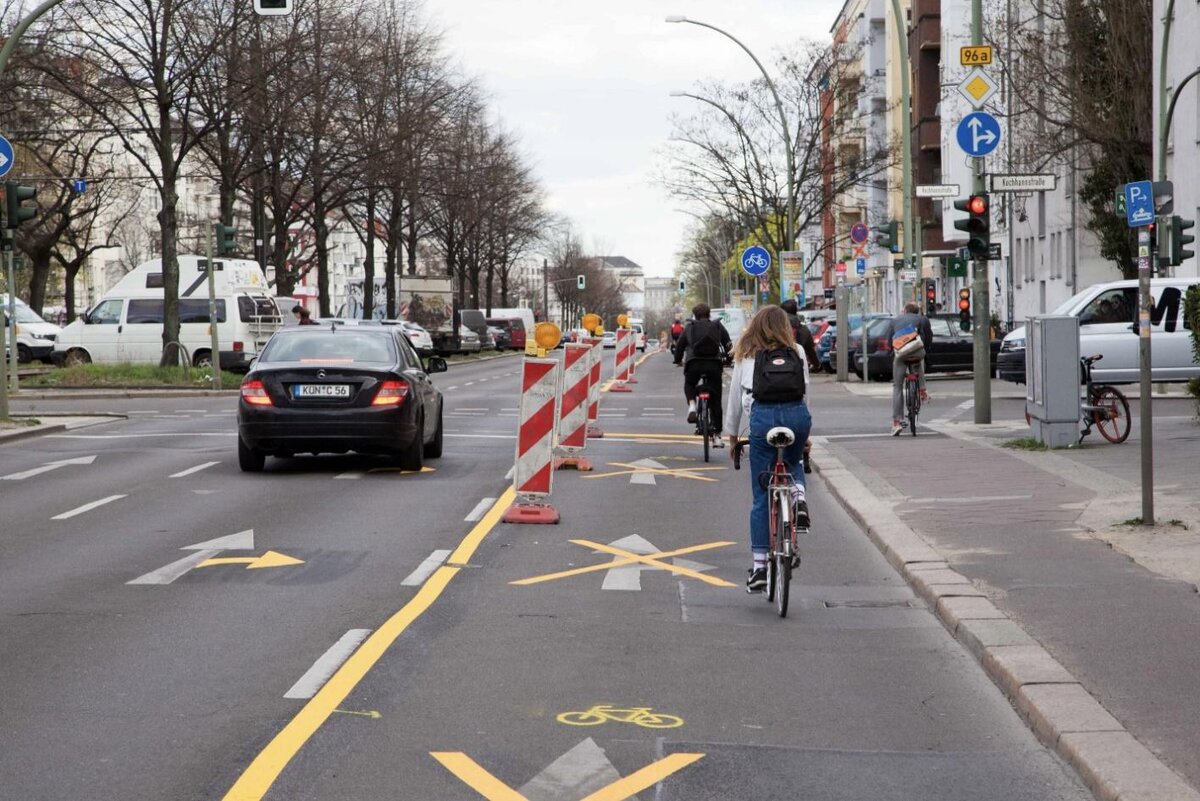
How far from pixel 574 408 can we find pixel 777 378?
8.52 m

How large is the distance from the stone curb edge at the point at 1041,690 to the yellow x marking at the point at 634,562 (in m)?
1.19

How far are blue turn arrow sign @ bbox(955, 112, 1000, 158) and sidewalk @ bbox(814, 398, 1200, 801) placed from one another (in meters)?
4.54

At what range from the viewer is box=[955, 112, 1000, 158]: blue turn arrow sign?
21.7 metres

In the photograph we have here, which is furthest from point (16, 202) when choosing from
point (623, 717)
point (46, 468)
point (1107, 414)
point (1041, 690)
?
point (1041, 690)

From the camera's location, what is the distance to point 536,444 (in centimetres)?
1348

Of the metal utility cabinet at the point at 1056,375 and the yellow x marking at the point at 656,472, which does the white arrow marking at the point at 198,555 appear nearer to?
the yellow x marking at the point at 656,472

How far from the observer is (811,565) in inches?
452

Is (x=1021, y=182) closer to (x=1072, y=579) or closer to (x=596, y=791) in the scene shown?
(x=1072, y=579)

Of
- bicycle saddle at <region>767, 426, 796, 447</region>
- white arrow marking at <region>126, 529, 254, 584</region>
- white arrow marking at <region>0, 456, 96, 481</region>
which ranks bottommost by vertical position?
white arrow marking at <region>126, 529, 254, 584</region>

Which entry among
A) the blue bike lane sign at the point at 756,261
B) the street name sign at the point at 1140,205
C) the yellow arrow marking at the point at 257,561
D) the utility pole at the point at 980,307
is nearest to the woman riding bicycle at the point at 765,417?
the yellow arrow marking at the point at 257,561

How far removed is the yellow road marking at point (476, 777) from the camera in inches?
222

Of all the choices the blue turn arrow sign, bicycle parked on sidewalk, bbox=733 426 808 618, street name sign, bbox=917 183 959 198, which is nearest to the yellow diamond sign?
the blue turn arrow sign

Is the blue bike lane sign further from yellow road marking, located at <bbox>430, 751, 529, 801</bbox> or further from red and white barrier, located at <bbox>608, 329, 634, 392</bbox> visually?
yellow road marking, located at <bbox>430, 751, 529, 801</bbox>

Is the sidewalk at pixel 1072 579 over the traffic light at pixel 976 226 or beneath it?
beneath
